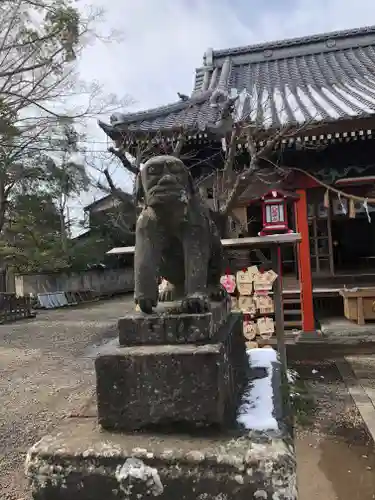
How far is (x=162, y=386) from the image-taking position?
138 centimetres

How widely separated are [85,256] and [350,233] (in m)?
11.6

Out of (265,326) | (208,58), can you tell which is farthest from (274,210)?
(208,58)

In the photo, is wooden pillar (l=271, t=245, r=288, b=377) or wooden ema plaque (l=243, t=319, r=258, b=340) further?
wooden ema plaque (l=243, t=319, r=258, b=340)

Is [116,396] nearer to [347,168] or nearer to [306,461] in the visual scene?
[306,461]

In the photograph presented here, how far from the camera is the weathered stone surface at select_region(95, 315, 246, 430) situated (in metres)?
1.35

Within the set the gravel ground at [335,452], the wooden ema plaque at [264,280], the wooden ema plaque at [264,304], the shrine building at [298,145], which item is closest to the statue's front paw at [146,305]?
the gravel ground at [335,452]

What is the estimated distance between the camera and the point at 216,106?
307 inches

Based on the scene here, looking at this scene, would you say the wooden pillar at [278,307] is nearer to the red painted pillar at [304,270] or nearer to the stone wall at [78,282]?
the red painted pillar at [304,270]

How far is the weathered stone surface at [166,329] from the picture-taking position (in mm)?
1486

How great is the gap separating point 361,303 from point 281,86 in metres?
5.55

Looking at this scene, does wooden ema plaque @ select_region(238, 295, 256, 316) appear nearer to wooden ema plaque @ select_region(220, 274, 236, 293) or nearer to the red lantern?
wooden ema plaque @ select_region(220, 274, 236, 293)

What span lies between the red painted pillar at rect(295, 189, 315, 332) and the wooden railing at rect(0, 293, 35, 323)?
8921mm

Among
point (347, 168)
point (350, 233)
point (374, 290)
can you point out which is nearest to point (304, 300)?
point (374, 290)

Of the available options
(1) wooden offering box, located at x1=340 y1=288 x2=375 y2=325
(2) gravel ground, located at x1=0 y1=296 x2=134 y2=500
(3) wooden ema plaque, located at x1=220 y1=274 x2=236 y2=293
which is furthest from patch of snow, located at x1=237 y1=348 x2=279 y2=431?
(1) wooden offering box, located at x1=340 y1=288 x2=375 y2=325
